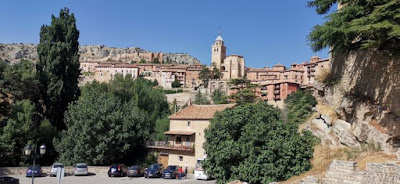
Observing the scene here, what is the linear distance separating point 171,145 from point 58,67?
46.5 ft

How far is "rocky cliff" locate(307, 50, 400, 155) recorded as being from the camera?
14422 mm

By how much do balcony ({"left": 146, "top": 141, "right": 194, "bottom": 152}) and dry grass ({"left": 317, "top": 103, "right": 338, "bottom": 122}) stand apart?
48.4 feet

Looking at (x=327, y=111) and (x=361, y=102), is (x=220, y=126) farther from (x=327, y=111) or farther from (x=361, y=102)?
(x=361, y=102)

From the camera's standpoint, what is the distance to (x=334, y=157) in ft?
54.1

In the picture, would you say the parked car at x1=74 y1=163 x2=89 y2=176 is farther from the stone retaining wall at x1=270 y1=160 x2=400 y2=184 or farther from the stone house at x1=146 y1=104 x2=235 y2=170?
the stone retaining wall at x1=270 y1=160 x2=400 y2=184

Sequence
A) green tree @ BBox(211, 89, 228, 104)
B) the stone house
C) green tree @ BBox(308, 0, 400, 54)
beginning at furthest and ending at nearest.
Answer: green tree @ BBox(211, 89, 228, 104) < the stone house < green tree @ BBox(308, 0, 400, 54)

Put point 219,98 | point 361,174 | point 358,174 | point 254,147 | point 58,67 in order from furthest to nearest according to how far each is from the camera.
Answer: point 219,98 < point 58,67 < point 254,147 < point 358,174 < point 361,174

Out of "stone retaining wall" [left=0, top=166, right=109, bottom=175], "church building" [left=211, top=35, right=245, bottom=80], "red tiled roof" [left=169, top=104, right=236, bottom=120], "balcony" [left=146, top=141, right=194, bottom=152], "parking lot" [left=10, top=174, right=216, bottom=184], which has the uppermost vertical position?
"church building" [left=211, top=35, right=245, bottom=80]

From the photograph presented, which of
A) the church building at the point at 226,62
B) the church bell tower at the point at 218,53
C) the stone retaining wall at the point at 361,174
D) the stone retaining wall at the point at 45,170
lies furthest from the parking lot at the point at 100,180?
the church bell tower at the point at 218,53

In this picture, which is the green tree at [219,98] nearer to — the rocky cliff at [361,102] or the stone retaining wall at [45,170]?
the stone retaining wall at [45,170]

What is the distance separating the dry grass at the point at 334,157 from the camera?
14.2 m

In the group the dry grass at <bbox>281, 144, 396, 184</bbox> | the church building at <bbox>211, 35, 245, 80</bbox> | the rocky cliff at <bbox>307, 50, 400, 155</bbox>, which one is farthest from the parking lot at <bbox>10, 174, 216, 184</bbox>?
the church building at <bbox>211, 35, 245, 80</bbox>

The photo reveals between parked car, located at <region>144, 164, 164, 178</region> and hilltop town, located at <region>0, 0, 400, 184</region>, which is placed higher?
hilltop town, located at <region>0, 0, 400, 184</region>

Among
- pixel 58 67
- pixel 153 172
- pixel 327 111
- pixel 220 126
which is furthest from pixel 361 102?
pixel 58 67
